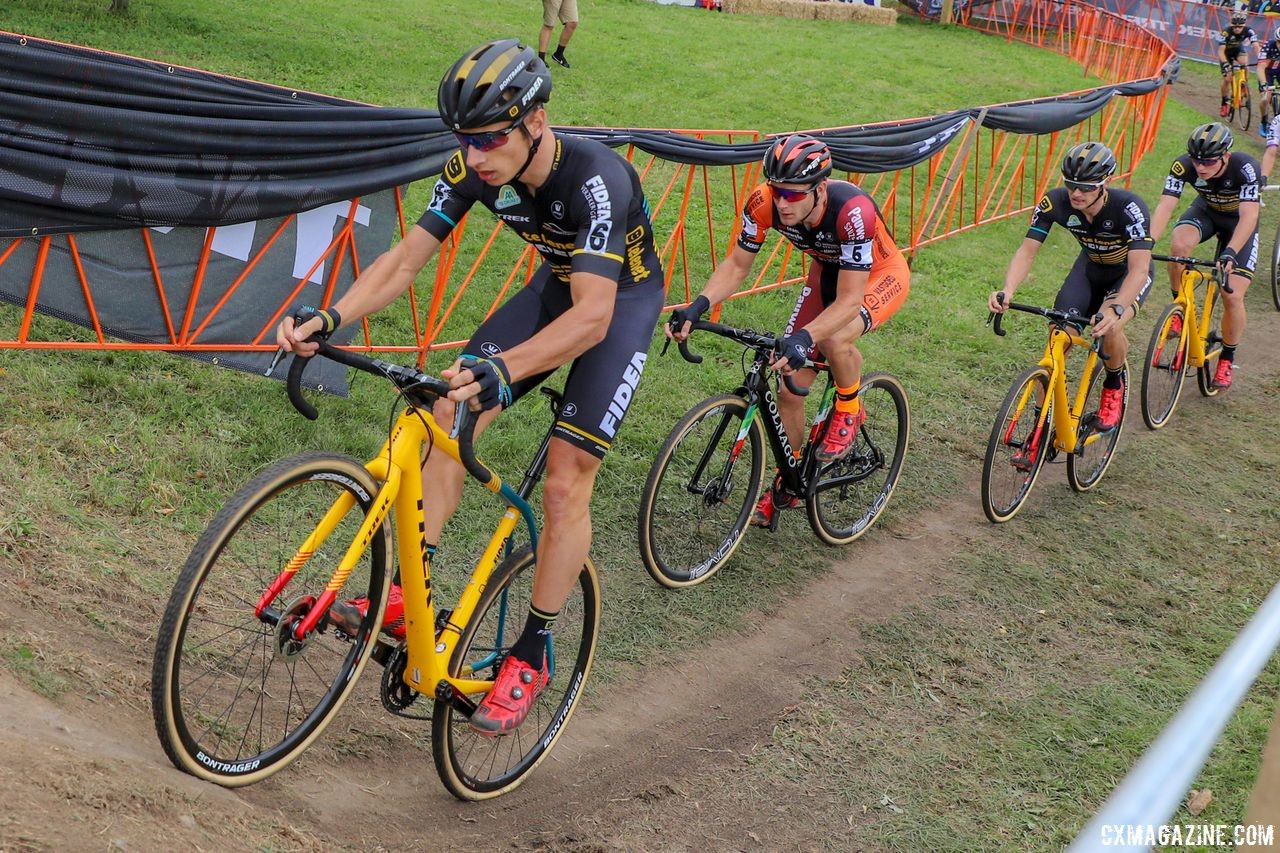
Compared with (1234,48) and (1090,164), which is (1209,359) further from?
(1234,48)

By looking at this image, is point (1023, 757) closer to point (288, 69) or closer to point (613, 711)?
point (613, 711)

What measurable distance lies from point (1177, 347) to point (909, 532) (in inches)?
155

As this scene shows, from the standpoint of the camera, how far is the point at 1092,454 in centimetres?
855

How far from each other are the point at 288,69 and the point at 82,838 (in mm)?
13769

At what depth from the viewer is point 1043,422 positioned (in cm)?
757

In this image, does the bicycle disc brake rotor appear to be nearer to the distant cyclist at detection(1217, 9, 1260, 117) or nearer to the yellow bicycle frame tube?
the yellow bicycle frame tube

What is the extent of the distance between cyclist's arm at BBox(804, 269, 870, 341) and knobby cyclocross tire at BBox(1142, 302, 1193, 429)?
175 inches

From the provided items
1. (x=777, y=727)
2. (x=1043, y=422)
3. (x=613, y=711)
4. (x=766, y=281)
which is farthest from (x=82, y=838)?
(x=766, y=281)

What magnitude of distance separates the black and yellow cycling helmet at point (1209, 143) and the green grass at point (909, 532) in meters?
2.34

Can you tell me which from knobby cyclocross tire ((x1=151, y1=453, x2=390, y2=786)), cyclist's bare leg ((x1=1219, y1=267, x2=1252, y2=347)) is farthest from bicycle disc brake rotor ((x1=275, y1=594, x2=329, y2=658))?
cyclist's bare leg ((x1=1219, y1=267, x2=1252, y2=347))

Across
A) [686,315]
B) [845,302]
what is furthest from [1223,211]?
[686,315]

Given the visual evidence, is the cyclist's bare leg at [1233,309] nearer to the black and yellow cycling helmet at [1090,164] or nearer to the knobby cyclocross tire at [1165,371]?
the knobby cyclocross tire at [1165,371]

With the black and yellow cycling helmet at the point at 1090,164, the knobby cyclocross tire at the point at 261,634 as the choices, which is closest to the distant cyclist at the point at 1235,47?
the black and yellow cycling helmet at the point at 1090,164

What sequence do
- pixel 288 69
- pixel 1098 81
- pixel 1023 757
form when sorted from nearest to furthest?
pixel 1023 757, pixel 288 69, pixel 1098 81
